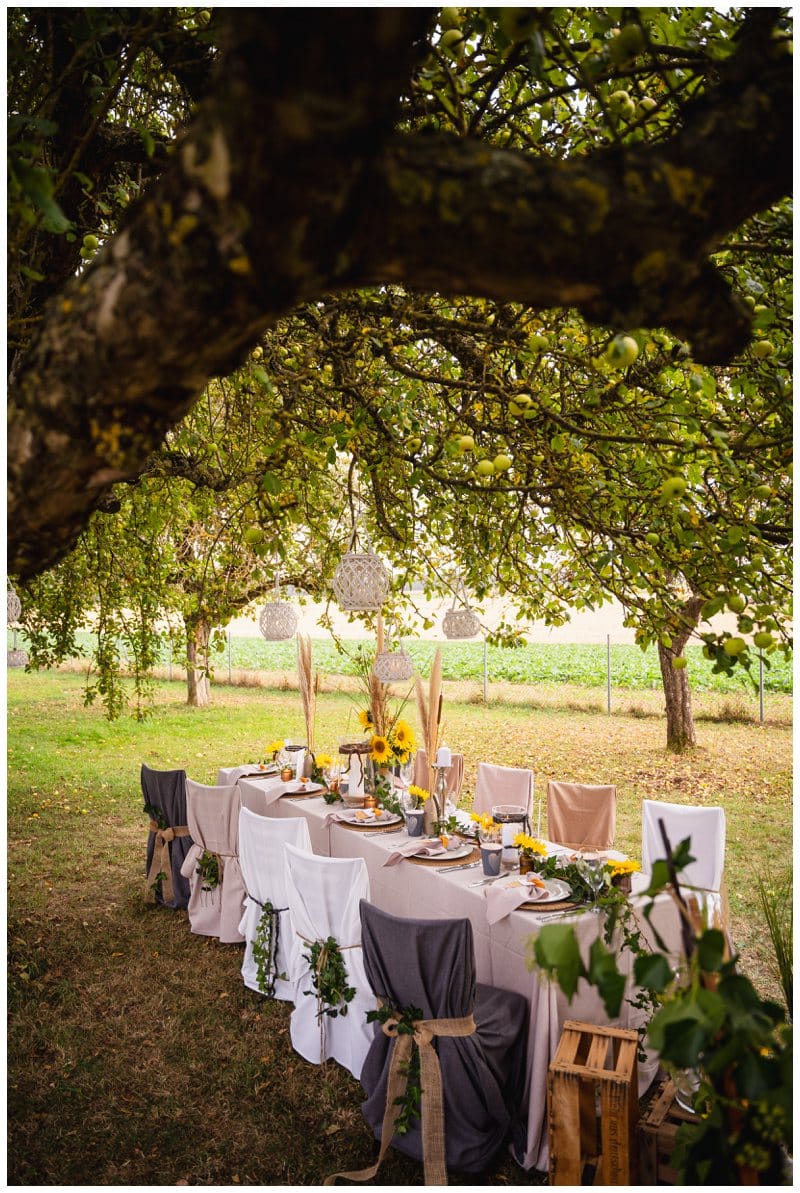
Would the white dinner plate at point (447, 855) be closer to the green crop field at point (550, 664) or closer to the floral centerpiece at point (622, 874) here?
the floral centerpiece at point (622, 874)

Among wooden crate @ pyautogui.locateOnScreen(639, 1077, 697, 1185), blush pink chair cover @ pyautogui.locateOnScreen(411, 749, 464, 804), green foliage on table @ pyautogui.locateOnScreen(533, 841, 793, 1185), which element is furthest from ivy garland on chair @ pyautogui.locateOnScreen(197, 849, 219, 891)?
green foliage on table @ pyautogui.locateOnScreen(533, 841, 793, 1185)

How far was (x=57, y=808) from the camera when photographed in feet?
28.2

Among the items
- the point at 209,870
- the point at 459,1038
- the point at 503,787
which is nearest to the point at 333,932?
the point at 459,1038

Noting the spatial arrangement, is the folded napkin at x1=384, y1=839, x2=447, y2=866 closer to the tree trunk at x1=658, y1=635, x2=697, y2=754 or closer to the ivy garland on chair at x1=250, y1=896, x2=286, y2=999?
the ivy garland on chair at x1=250, y1=896, x2=286, y2=999

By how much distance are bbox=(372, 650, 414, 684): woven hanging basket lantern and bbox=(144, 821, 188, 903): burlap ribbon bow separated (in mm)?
1910

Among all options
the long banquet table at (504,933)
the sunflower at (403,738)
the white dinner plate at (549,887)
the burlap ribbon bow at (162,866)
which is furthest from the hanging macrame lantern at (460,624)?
the burlap ribbon bow at (162,866)

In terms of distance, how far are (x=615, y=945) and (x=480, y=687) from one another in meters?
11.9

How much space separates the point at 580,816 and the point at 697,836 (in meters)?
0.92

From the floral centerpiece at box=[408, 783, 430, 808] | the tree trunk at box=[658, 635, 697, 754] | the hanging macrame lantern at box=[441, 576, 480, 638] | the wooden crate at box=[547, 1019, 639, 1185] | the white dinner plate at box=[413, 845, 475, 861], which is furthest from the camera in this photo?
the tree trunk at box=[658, 635, 697, 754]

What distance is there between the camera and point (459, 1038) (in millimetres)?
2963

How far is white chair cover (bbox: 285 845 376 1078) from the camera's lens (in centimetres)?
354

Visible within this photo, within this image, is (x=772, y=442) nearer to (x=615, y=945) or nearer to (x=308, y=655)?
(x=615, y=945)

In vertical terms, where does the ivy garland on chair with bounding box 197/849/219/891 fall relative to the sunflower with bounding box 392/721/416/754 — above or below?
below

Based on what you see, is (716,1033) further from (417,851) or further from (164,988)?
(164,988)
